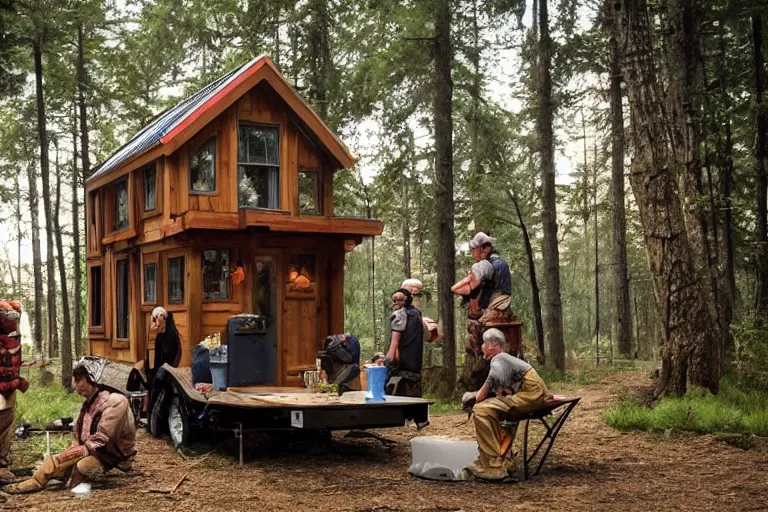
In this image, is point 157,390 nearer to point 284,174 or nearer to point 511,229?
point 284,174

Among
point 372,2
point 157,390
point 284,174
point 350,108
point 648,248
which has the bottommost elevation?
point 157,390

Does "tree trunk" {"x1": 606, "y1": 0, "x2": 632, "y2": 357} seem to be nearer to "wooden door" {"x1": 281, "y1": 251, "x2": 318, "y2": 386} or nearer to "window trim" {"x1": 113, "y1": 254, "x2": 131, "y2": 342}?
"wooden door" {"x1": 281, "y1": 251, "x2": 318, "y2": 386}

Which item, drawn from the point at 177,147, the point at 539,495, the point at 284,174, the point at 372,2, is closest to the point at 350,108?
the point at 372,2

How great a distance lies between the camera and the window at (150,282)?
49.2 ft

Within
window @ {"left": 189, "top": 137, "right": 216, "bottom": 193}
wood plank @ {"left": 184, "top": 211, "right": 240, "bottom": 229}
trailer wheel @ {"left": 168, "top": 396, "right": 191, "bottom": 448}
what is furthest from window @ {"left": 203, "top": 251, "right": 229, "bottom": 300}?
trailer wheel @ {"left": 168, "top": 396, "right": 191, "bottom": 448}

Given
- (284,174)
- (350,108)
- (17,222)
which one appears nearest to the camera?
(284,174)

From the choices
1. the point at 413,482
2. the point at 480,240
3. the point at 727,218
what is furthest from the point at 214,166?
the point at 727,218

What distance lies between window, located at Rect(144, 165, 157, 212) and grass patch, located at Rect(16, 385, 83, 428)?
3899 mm

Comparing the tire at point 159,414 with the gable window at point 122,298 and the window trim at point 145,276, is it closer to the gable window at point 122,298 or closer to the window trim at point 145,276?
the window trim at point 145,276

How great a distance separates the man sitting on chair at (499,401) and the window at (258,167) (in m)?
7.03

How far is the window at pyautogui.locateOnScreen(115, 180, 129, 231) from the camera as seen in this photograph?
16703 millimetres

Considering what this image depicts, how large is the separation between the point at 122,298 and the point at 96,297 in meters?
2.08

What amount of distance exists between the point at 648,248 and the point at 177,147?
7.55 m

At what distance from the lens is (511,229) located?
31328 mm
